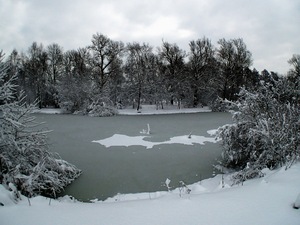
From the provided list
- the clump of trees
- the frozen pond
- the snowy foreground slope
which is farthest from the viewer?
the frozen pond

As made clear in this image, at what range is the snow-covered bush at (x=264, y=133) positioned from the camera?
5512mm

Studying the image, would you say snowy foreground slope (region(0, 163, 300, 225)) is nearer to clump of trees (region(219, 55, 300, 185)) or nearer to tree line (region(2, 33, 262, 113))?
clump of trees (region(219, 55, 300, 185))

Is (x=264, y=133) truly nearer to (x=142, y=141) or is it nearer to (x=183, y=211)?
(x=183, y=211)

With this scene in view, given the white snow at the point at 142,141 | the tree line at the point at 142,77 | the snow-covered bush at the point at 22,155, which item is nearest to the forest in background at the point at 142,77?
the tree line at the point at 142,77

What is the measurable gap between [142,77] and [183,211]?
2968cm

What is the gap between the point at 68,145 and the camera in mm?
11477

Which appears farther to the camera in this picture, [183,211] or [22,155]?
[22,155]

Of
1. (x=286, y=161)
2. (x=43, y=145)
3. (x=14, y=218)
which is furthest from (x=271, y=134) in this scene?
(x=43, y=145)

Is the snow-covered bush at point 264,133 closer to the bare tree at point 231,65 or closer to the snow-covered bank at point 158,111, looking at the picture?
the snow-covered bank at point 158,111

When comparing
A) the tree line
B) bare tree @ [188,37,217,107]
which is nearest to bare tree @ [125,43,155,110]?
the tree line

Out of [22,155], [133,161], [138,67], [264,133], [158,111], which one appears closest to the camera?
[264,133]

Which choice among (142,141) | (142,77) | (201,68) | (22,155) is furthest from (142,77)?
(22,155)

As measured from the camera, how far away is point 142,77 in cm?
3189

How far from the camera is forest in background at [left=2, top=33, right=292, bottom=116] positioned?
3173 centimetres
